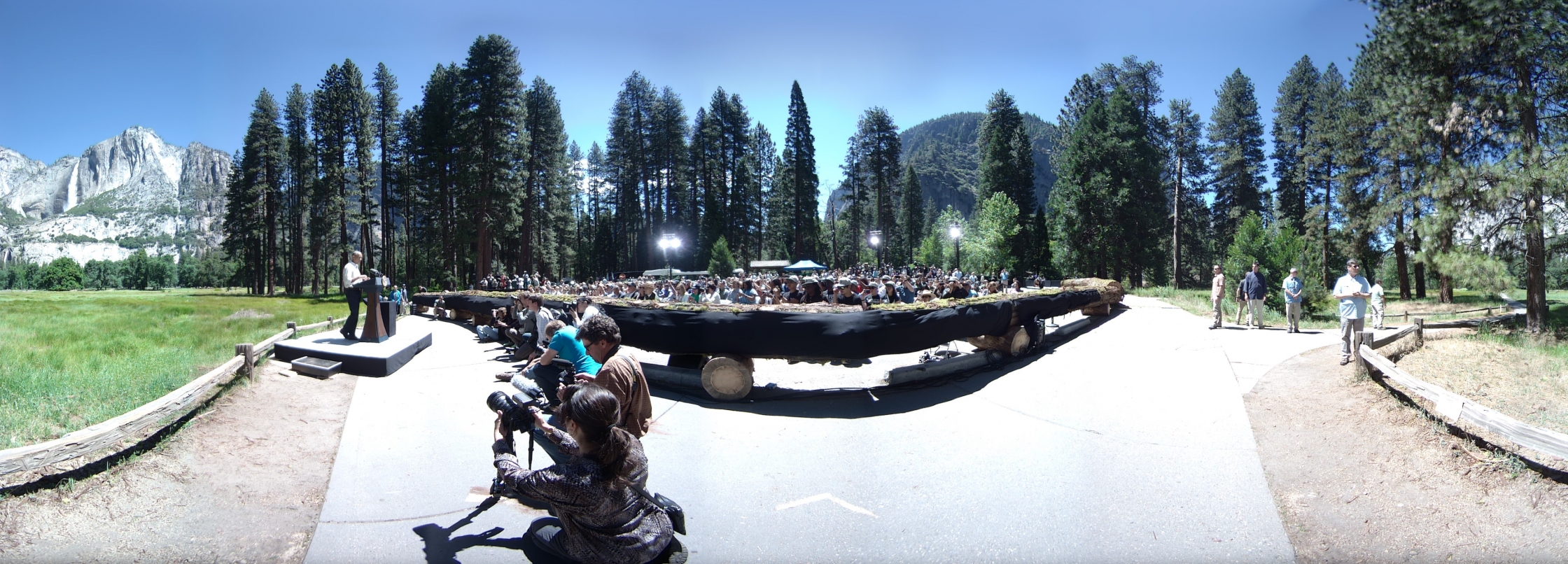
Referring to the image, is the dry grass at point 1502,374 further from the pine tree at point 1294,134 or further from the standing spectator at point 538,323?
the pine tree at point 1294,134

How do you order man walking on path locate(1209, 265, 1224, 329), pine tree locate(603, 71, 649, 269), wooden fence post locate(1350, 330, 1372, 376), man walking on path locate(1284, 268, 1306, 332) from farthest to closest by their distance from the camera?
pine tree locate(603, 71, 649, 269) < man walking on path locate(1209, 265, 1224, 329) < man walking on path locate(1284, 268, 1306, 332) < wooden fence post locate(1350, 330, 1372, 376)

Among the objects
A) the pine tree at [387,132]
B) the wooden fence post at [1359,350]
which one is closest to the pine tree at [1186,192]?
the wooden fence post at [1359,350]

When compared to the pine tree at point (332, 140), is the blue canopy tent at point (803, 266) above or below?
below

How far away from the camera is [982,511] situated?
4.17 meters

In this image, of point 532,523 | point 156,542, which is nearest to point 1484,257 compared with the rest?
point 532,523

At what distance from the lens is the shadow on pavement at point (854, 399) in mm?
6902

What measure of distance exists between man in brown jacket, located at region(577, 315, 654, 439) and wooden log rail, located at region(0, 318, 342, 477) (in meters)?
3.50

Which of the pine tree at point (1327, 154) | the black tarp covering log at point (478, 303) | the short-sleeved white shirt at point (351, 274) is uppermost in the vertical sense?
the pine tree at point (1327, 154)

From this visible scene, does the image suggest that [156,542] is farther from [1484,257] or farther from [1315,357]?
[1484,257]

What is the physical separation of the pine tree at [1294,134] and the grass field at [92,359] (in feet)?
140

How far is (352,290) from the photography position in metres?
9.70

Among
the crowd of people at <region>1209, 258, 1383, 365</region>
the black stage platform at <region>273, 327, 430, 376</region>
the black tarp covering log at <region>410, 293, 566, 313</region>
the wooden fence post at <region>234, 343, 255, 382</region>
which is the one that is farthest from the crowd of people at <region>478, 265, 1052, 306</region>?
the wooden fence post at <region>234, 343, 255, 382</region>

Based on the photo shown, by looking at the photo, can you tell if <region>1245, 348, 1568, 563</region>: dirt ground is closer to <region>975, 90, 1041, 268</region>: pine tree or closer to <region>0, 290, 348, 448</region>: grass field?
<region>0, 290, 348, 448</region>: grass field

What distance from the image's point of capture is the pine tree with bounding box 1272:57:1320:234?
34.2 meters
